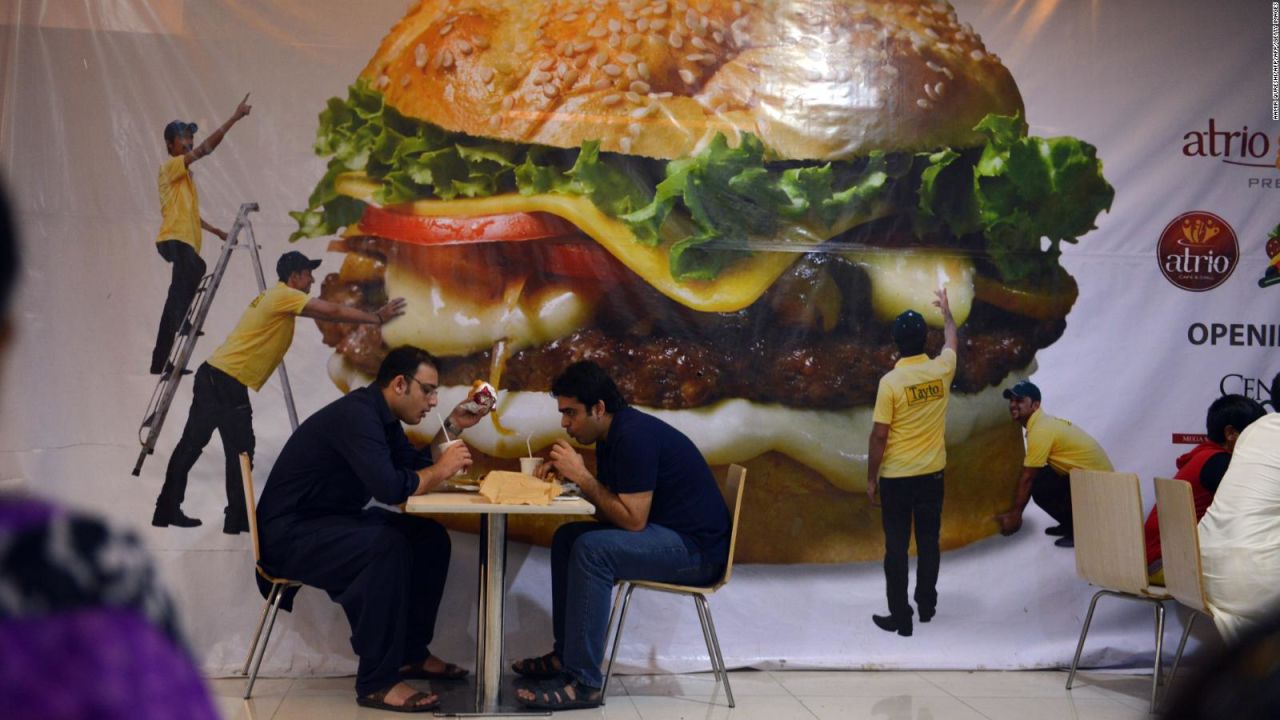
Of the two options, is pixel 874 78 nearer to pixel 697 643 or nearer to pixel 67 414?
pixel 697 643

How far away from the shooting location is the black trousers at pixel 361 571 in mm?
3541

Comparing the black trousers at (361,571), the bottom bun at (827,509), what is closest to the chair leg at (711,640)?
the bottom bun at (827,509)

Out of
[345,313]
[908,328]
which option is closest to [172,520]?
[345,313]

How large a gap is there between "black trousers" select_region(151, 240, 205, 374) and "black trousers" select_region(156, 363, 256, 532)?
148 mm

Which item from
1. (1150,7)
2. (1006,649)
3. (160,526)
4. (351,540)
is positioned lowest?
(1006,649)

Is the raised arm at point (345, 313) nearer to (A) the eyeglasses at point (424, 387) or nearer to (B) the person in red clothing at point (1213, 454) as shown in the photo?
(A) the eyeglasses at point (424, 387)

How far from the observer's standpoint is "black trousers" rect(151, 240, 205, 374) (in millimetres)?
4094

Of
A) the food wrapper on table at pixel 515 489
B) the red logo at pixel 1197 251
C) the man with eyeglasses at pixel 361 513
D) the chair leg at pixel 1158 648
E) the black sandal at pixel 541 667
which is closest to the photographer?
the food wrapper on table at pixel 515 489

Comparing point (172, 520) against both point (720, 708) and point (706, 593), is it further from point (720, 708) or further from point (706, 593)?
point (720, 708)

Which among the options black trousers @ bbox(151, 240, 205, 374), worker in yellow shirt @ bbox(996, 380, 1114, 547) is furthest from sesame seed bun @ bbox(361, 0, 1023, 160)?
worker in yellow shirt @ bbox(996, 380, 1114, 547)

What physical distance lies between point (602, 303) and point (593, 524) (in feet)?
2.77

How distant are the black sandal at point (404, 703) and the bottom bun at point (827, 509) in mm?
819

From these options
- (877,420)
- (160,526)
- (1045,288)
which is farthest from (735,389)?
(160,526)

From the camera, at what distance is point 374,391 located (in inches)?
145
